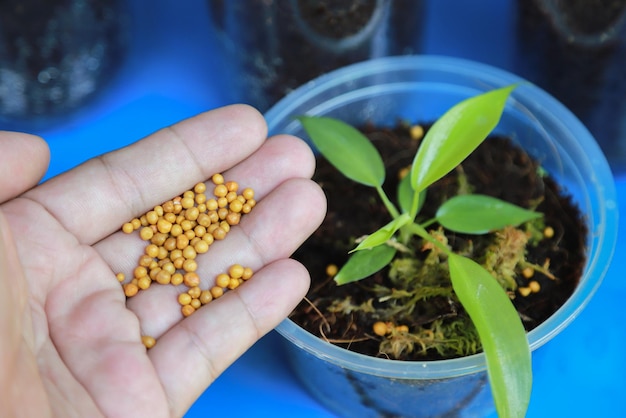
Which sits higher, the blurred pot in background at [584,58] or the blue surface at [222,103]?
the blurred pot in background at [584,58]

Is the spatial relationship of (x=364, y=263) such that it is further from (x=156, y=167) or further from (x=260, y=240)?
(x=156, y=167)

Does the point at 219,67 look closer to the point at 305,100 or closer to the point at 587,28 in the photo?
the point at 305,100

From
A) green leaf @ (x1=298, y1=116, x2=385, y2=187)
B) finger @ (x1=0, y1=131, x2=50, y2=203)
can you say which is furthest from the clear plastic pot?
finger @ (x1=0, y1=131, x2=50, y2=203)

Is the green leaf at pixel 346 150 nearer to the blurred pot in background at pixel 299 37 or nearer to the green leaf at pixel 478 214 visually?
the green leaf at pixel 478 214

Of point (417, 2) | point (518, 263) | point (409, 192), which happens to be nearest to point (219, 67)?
point (417, 2)

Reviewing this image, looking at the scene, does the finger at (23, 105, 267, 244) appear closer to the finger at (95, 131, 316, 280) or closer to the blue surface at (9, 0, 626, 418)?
the finger at (95, 131, 316, 280)

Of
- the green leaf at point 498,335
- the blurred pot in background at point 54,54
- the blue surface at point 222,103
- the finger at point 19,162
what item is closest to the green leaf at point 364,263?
the green leaf at point 498,335
